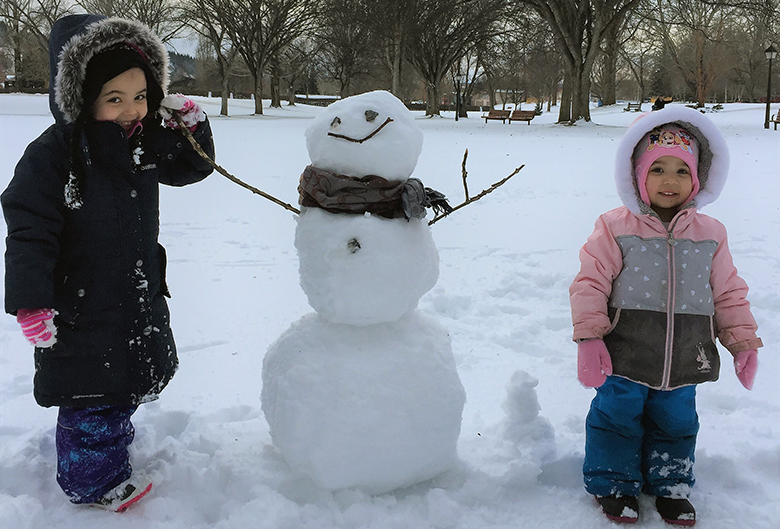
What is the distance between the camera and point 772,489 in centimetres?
206

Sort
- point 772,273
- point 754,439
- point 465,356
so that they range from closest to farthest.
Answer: point 754,439 → point 465,356 → point 772,273

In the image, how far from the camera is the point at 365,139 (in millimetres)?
1841

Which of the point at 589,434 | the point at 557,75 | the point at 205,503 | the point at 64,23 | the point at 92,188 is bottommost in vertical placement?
the point at 205,503

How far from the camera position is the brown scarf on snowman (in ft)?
6.06

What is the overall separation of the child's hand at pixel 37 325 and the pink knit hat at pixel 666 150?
192 centimetres

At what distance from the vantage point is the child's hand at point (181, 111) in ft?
6.72

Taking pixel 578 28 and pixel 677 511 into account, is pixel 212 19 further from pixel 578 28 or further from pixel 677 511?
pixel 677 511

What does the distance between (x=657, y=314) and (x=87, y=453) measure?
6.29 ft

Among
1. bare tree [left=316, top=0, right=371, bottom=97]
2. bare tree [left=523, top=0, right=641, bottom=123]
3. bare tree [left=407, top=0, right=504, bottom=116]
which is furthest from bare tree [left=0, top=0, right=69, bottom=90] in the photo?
bare tree [left=523, top=0, right=641, bottom=123]

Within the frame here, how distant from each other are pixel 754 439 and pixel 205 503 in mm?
2067

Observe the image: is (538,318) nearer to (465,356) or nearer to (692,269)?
(465,356)

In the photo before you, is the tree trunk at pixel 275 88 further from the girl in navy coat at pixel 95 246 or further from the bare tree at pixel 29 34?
the girl in navy coat at pixel 95 246

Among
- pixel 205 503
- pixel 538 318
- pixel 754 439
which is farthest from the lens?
pixel 538 318

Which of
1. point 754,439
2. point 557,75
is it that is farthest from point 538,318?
point 557,75
